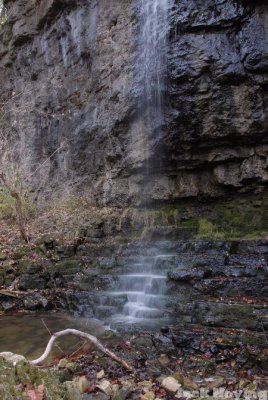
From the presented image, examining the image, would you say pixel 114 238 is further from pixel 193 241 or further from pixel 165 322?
pixel 165 322

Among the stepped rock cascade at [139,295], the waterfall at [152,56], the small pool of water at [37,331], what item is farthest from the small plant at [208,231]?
the small pool of water at [37,331]

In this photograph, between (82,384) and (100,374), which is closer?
(82,384)

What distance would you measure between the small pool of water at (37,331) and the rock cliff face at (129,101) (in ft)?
16.1

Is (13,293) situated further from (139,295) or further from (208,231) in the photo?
(208,231)

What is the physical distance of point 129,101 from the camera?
11.5 m

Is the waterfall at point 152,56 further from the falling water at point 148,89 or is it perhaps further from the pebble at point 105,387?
the pebble at point 105,387

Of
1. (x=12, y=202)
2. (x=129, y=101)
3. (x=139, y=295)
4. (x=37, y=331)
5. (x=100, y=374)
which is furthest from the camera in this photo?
(x=12, y=202)

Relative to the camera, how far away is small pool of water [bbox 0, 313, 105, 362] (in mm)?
5879

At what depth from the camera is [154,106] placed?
427 inches

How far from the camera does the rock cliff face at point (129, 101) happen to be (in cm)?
961

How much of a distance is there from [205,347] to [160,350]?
0.63m

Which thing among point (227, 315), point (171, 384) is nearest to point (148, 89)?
point (227, 315)

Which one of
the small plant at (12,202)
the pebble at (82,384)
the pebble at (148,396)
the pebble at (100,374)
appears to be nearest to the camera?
the pebble at (148,396)

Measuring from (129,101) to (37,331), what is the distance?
7.16 meters
